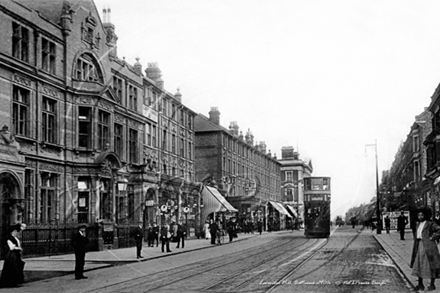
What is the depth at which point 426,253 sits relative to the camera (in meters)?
14.4

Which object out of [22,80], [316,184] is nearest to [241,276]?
[22,80]

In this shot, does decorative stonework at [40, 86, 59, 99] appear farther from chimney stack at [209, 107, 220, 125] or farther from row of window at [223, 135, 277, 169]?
chimney stack at [209, 107, 220, 125]

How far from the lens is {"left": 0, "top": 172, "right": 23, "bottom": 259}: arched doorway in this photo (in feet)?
87.8

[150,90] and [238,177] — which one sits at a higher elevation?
[150,90]

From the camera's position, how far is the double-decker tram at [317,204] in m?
50.8

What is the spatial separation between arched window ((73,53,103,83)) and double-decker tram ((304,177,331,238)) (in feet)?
67.1

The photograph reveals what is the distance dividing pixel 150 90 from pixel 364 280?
3466 centimetres

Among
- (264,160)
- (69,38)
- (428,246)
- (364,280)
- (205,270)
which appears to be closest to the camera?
(428,246)

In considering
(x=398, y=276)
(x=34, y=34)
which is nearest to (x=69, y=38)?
(x=34, y=34)

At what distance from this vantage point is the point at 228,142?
246ft

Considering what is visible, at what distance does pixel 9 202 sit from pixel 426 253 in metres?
18.8

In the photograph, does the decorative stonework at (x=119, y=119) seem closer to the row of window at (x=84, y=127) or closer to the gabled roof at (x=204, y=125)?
the row of window at (x=84, y=127)

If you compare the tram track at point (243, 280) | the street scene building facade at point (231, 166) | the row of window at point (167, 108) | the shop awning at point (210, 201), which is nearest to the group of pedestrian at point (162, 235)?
the tram track at point (243, 280)

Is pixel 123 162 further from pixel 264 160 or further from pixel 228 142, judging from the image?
pixel 264 160
